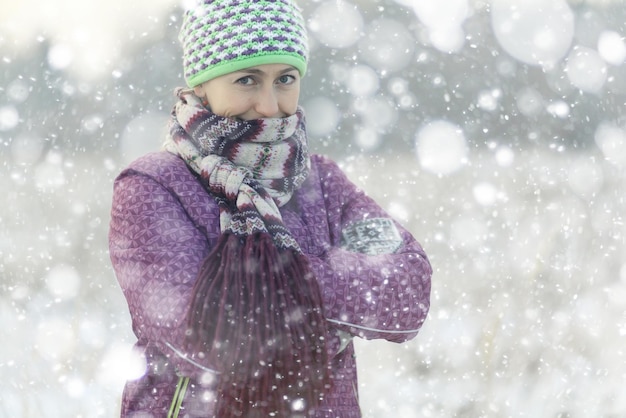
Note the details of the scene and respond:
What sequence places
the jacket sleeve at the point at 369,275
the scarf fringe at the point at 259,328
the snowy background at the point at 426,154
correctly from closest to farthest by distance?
the scarf fringe at the point at 259,328, the jacket sleeve at the point at 369,275, the snowy background at the point at 426,154

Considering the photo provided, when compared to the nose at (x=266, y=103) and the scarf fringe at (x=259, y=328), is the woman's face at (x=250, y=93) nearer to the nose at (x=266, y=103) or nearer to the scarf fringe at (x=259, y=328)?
the nose at (x=266, y=103)

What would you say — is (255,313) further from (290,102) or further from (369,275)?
(290,102)

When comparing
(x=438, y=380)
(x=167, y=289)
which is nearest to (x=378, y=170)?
Result: (x=438, y=380)

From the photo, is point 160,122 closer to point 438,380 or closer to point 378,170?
point 378,170

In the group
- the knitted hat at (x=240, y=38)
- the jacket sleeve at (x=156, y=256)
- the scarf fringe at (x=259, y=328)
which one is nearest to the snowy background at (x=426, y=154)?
the knitted hat at (x=240, y=38)

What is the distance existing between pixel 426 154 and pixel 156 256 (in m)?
1.85

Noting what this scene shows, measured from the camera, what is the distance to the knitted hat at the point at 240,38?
1.43m

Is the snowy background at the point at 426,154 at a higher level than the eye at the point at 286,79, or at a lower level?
lower

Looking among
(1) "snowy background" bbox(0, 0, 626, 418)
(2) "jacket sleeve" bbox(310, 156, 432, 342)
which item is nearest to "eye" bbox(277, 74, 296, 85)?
(2) "jacket sleeve" bbox(310, 156, 432, 342)

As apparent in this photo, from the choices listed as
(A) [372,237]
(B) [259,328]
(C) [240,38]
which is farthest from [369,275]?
(C) [240,38]

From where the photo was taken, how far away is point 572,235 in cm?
283

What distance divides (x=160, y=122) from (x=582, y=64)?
147 centimetres

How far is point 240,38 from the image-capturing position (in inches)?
56.5

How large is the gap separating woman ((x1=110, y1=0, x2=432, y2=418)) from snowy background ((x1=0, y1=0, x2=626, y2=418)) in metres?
1.33
